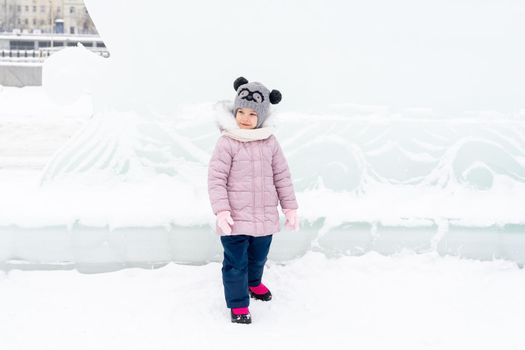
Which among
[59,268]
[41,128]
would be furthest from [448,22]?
[41,128]

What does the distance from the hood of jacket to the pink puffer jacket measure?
35 millimetres

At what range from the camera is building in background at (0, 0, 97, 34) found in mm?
24797

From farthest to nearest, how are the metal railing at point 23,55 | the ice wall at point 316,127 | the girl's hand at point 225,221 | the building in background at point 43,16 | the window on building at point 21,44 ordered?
1. the building in background at point 43,16
2. the window on building at point 21,44
3. the metal railing at point 23,55
4. the ice wall at point 316,127
5. the girl's hand at point 225,221

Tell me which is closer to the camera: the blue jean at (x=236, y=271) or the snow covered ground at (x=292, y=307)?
the snow covered ground at (x=292, y=307)

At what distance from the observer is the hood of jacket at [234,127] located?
2530mm

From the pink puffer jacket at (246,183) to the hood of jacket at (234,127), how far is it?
35 millimetres

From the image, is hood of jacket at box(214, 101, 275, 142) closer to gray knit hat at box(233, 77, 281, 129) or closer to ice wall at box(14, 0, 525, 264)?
gray knit hat at box(233, 77, 281, 129)

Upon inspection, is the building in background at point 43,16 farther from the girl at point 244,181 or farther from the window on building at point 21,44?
the girl at point 244,181

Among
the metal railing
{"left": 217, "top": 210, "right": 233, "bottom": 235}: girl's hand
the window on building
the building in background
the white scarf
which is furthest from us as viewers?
the building in background

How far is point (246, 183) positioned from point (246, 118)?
0.30 metres

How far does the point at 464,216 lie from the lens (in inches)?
125

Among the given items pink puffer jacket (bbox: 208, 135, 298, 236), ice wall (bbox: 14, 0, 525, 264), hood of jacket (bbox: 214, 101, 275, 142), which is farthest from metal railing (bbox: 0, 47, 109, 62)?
pink puffer jacket (bbox: 208, 135, 298, 236)

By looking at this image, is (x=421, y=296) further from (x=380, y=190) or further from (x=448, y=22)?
(x=448, y=22)

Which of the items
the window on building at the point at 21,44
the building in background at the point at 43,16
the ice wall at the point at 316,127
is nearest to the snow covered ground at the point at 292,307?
the ice wall at the point at 316,127
